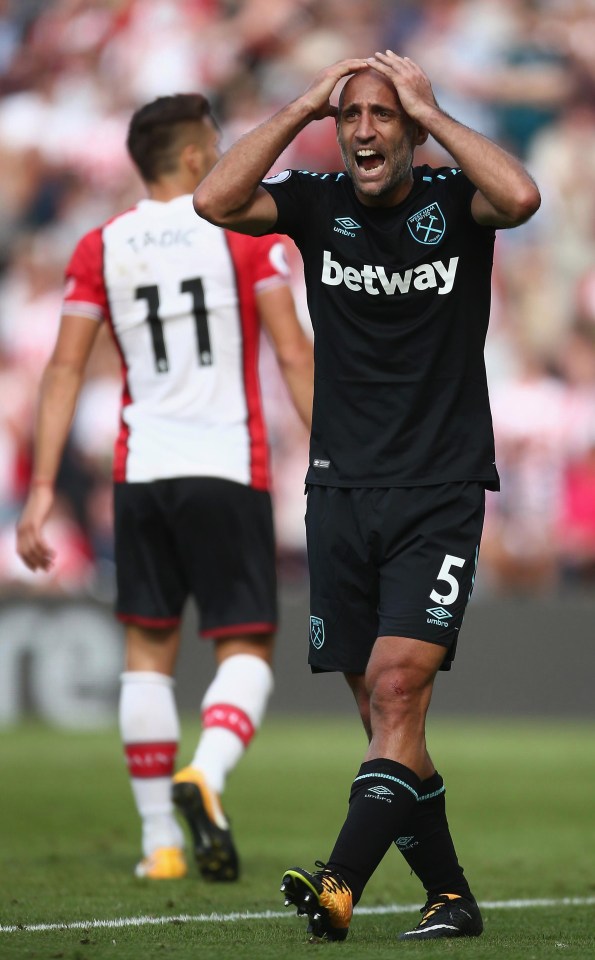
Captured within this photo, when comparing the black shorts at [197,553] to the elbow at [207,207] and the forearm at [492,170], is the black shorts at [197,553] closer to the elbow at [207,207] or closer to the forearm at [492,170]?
the elbow at [207,207]

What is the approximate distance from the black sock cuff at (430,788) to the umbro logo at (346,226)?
1.36 metres

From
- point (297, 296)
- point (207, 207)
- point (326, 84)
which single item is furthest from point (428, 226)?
point (297, 296)

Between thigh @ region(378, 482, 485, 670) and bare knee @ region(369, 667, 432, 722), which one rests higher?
thigh @ region(378, 482, 485, 670)

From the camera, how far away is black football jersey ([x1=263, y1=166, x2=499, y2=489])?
4.06 metres

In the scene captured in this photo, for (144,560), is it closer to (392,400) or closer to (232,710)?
(232,710)

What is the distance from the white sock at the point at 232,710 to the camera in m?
5.50

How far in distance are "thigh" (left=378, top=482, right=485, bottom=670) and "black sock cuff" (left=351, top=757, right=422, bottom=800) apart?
28 cm

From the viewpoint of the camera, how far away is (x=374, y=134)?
3.96 m

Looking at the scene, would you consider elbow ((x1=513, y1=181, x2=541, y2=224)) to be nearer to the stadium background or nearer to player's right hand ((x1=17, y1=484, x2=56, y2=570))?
player's right hand ((x1=17, y1=484, x2=56, y2=570))

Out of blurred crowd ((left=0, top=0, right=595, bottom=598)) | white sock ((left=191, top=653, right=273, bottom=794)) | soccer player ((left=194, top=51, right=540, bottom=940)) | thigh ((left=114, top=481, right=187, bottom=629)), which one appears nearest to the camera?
soccer player ((left=194, top=51, right=540, bottom=940))

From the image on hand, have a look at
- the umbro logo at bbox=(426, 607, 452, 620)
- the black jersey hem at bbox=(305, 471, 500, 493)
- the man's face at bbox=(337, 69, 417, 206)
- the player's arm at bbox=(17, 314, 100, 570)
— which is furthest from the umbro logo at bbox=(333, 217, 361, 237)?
the player's arm at bbox=(17, 314, 100, 570)

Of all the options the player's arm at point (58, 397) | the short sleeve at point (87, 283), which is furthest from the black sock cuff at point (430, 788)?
the short sleeve at point (87, 283)

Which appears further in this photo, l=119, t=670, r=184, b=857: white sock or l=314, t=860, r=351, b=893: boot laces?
l=119, t=670, r=184, b=857: white sock

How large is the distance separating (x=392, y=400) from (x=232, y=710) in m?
1.83
